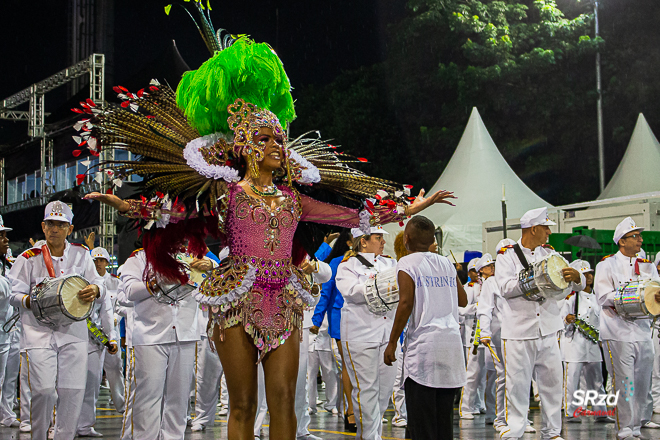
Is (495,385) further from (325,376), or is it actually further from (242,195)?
(242,195)

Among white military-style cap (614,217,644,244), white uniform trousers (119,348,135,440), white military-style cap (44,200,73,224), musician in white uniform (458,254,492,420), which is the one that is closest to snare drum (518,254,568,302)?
white military-style cap (614,217,644,244)

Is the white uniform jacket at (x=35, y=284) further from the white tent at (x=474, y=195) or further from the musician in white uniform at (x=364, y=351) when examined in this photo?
the white tent at (x=474, y=195)

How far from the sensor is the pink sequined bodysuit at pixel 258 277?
4.64 meters

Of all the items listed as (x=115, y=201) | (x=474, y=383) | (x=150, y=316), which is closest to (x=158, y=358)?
(x=150, y=316)

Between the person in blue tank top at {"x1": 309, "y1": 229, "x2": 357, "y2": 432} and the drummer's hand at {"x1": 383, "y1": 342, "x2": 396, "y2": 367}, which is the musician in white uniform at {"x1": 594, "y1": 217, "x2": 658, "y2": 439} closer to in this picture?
the person in blue tank top at {"x1": 309, "y1": 229, "x2": 357, "y2": 432}

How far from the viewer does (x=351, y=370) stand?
7898 millimetres

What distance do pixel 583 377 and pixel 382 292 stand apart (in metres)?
5.09

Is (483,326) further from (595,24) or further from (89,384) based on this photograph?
(595,24)

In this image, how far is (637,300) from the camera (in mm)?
8461

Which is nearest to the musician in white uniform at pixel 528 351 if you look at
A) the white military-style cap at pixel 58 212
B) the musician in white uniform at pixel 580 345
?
the musician in white uniform at pixel 580 345

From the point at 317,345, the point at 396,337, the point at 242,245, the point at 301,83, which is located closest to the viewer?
the point at 242,245

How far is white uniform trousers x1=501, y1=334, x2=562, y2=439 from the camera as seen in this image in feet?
26.5

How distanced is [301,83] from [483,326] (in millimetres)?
26865

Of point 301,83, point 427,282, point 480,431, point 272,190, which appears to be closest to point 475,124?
point 480,431
